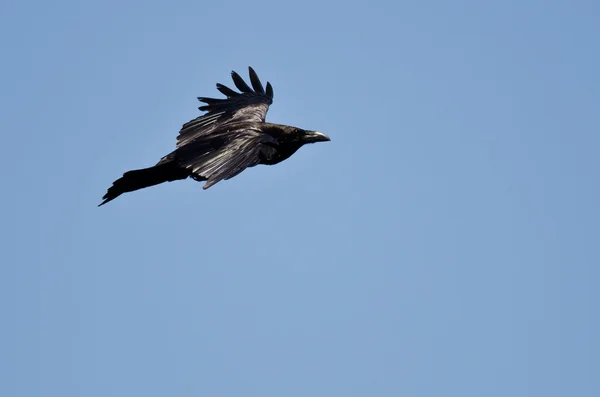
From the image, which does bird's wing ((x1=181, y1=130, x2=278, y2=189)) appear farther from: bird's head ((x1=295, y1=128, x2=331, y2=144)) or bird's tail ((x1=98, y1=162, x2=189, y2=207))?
bird's head ((x1=295, y1=128, x2=331, y2=144))

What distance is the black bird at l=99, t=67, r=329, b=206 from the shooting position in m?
17.0

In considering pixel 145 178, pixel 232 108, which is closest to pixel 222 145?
pixel 145 178

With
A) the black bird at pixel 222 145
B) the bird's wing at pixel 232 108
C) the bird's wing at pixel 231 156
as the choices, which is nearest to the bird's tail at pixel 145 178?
the black bird at pixel 222 145

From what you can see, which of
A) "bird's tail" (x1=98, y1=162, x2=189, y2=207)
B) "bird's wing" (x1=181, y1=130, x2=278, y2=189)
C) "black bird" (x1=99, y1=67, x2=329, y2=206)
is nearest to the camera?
"bird's wing" (x1=181, y1=130, x2=278, y2=189)

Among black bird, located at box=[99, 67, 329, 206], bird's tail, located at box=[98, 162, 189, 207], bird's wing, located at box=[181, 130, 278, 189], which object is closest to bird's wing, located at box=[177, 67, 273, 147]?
black bird, located at box=[99, 67, 329, 206]

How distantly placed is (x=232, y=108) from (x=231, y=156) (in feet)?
17.1

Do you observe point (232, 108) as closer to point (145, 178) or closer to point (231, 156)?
point (145, 178)

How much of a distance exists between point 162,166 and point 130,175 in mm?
606

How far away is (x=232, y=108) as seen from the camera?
22250 millimetres

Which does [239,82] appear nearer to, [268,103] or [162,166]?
[268,103]

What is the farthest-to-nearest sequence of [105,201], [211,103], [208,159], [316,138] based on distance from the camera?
[211,103] < [316,138] < [105,201] < [208,159]

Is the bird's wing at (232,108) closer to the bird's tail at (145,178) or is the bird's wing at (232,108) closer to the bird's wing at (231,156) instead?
the bird's tail at (145,178)

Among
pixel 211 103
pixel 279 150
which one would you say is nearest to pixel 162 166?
pixel 279 150

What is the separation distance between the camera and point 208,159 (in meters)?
17.3
